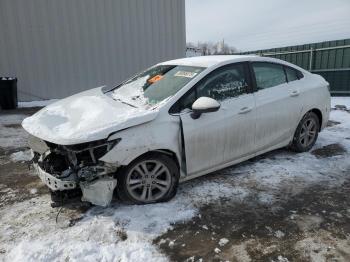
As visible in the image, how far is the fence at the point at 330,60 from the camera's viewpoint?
493 inches

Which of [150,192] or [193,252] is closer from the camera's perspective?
[193,252]

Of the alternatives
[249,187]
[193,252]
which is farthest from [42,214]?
[249,187]

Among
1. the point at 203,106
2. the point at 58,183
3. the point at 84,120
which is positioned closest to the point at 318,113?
the point at 203,106

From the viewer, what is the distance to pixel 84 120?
358cm

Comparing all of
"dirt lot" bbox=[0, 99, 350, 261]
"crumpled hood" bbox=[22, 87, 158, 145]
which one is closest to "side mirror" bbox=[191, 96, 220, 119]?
"crumpled hood" bbox=[22, 87, 158, 145]

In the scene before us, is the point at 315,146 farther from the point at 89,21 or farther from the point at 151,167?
the point at 89,21

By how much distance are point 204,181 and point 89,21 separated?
896cm

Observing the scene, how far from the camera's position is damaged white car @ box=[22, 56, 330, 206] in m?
3.41

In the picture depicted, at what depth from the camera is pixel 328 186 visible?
169 inches

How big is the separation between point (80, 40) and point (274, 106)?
28.3 feet

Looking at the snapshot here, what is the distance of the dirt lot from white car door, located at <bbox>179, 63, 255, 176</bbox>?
38 centimetres

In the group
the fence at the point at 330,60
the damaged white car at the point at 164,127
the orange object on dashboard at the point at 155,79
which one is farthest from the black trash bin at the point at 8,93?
the fence at the point at 330,60

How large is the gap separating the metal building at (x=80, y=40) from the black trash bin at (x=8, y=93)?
1097mm

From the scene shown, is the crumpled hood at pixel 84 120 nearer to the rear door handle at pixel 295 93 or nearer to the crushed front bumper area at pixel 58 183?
the crushed front bumper area at pixel 58 183
